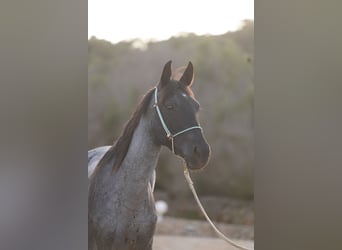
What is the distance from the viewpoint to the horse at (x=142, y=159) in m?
2.66

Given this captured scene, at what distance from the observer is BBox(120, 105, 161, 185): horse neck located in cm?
275

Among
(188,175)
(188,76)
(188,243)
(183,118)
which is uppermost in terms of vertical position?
(188,76)

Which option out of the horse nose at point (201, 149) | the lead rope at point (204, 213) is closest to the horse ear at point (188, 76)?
the horse nose at point (201, 149)

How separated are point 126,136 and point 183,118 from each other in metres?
0.36

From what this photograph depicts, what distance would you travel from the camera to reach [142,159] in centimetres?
276

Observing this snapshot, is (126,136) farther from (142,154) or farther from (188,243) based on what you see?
(188,243)

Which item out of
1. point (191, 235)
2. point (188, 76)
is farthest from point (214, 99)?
point (191, 235)

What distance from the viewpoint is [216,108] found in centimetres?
275

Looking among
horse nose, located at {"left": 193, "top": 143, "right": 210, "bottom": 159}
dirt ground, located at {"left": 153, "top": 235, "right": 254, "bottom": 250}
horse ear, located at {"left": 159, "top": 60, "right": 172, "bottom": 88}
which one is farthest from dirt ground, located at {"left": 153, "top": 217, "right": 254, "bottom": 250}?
horse ear, located at {"left": 159, "top": 60, "right": 172, "bottom": 88}

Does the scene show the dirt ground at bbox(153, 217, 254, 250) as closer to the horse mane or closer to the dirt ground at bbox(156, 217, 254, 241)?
the dirt ground at bbox(156, 217, 254, 241)

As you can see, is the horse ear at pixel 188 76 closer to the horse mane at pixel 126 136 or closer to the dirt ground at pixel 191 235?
the horse mane at pixel 126 136
